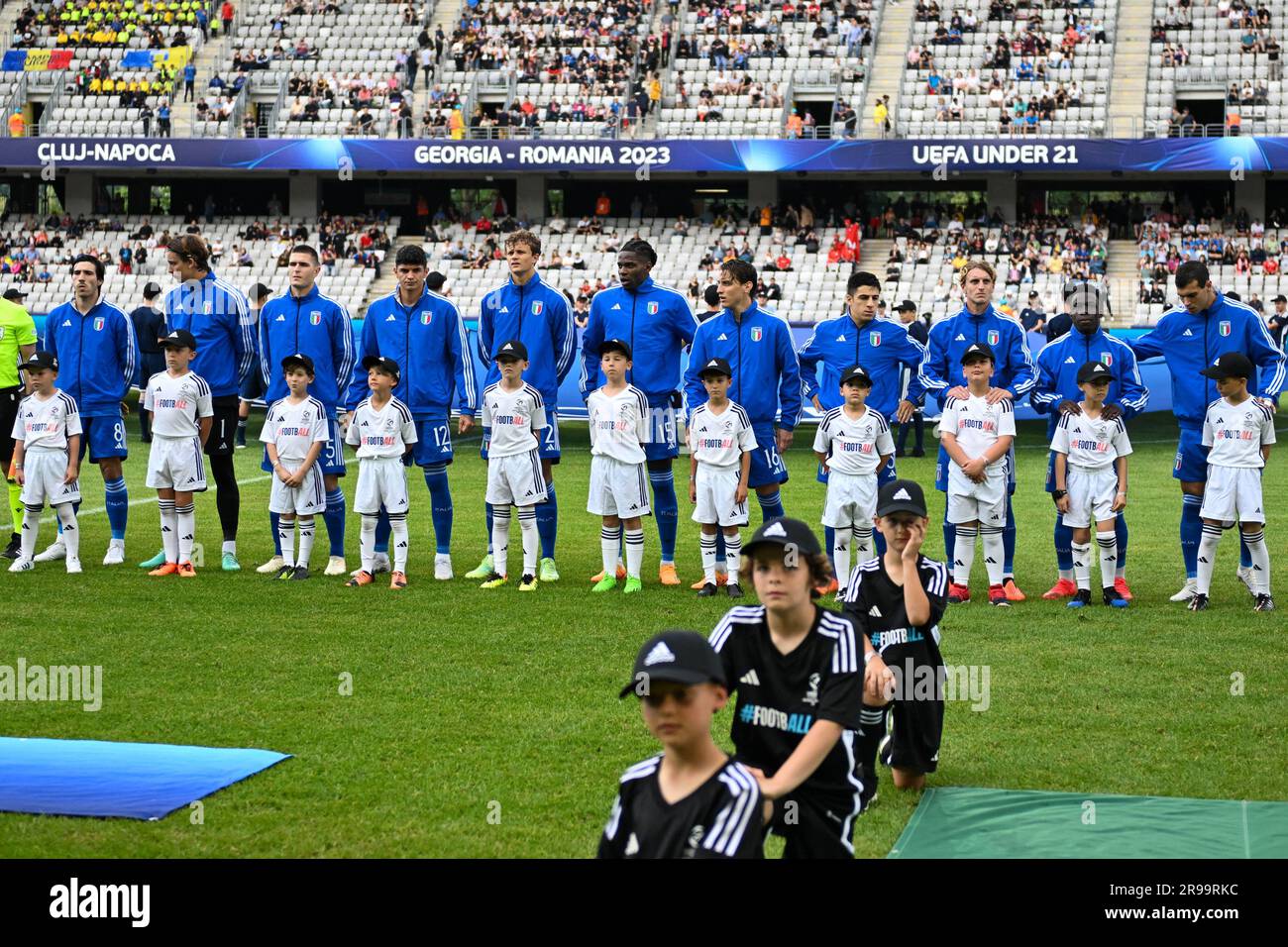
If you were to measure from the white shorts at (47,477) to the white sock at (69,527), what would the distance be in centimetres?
5

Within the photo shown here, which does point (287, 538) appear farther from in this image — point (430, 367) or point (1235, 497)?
point (1235, 497)

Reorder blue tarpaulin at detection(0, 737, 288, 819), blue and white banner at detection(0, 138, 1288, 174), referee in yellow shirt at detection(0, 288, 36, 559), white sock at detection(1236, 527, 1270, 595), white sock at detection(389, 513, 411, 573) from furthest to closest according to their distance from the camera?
blue and white banner at detection(0, 138, 1288, 174) < referee in yellow shirt at detection(0, 288, 36, 559) < white sock at detection(389, 513, 411, 573) < white sock at detection(1236, 527, 1270, 595) < blue tarpaulin at detection(0, 737, 288, 819)

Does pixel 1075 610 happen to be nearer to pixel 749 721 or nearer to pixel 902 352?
pixel 902 352

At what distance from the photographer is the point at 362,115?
40750mm

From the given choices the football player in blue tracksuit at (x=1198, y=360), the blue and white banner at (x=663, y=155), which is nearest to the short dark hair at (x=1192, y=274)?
the football player in blue tracksuit at (x=1198, y=360)

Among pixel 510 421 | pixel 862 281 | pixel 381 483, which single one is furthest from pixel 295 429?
pixel 862 281

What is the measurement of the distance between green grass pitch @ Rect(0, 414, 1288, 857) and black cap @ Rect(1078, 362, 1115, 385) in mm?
1608

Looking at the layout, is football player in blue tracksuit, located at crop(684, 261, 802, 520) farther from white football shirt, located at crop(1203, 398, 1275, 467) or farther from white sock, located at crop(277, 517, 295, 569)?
white sock, located at crop(277, 517, 295, 569)

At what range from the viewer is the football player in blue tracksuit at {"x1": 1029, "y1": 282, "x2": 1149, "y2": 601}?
10781mm

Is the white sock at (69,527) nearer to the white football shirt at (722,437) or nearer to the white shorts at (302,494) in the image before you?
the white shorts at (302,494)

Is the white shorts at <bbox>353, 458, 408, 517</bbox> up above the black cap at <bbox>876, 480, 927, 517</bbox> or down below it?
below

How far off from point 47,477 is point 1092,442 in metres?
7.91

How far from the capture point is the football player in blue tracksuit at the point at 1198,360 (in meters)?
10.6

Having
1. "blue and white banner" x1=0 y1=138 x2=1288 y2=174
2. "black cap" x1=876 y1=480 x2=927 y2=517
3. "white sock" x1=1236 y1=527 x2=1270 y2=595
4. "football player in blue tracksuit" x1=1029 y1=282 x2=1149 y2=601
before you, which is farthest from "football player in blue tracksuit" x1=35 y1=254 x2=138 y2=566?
"blue and white banner" x1=0 y1=138 x2=1288 y2=174
